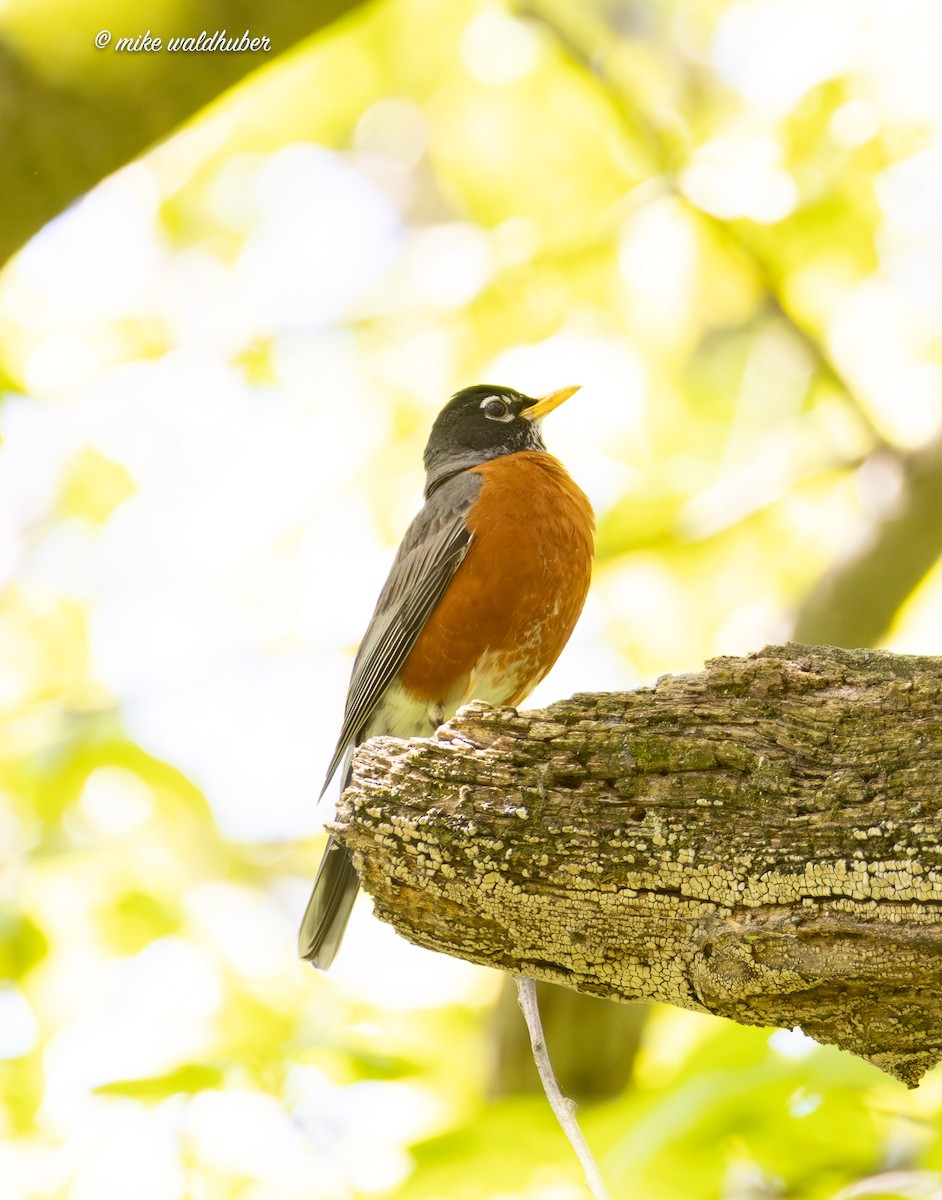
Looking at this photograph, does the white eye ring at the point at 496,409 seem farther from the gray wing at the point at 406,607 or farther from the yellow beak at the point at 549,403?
the gray wing at the point at 406,607

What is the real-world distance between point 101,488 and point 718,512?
10.6 feet

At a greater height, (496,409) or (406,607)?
(496,409)

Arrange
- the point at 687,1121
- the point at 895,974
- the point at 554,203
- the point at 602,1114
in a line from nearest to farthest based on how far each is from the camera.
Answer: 1. the point at 895,974
2. the point at 687,1121
3. the point at 602,1114
4. the point at 554,203

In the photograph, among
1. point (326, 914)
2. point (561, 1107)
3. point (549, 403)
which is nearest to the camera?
point (561, 1107)

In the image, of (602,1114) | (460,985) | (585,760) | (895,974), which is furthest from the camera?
(460,985)

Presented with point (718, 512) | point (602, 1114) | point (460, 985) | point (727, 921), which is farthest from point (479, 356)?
point (727, 921)

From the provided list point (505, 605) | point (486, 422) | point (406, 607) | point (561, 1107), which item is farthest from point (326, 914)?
point (486, 422)

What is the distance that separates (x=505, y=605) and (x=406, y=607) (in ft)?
1.17

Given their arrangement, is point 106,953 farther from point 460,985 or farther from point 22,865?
point 460,985

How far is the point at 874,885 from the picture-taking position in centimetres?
225

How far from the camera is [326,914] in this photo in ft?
13.6

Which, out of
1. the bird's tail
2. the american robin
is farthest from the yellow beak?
the bird's tail

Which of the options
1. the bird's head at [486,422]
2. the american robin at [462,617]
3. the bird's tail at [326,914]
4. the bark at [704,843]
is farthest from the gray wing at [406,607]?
the bark at [704,843]

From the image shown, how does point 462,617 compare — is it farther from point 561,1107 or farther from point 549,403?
point 561,1107
